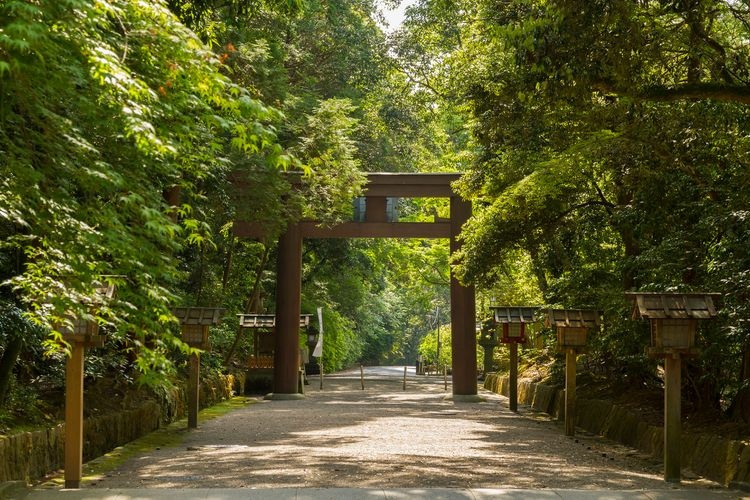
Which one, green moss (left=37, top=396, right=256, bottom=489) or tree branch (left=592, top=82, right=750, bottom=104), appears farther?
green moss (left=37, top=396, right=256, bottom=489)

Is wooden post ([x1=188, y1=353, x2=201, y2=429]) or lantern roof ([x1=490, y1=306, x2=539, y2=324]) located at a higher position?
lantern roof ([x1=490, y1=306, x2=539, y2=324])

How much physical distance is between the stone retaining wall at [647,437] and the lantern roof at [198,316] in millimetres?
6132

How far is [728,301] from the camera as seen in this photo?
9.91m

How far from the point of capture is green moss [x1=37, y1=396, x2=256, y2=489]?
9.53m

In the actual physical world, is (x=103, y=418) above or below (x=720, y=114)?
below

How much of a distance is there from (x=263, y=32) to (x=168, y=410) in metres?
9.40

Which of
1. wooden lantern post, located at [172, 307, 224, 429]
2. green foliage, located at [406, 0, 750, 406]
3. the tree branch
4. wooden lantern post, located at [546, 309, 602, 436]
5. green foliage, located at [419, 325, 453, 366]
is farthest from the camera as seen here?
green foliage, located at [419, 325, 453, 366]

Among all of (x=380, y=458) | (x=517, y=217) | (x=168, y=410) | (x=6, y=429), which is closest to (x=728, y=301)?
(x=380, y=458)

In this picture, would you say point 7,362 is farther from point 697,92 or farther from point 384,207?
point 384,207

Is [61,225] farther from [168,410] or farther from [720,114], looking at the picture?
[168,410]

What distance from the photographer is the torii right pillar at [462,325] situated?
2302 cm

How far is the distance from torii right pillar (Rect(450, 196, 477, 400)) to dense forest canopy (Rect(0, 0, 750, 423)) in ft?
5.59

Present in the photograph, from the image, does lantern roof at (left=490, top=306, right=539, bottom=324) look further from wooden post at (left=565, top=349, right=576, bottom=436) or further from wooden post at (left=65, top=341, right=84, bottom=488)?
wooden post at (left=65, top=341, right=84, bottom=488)

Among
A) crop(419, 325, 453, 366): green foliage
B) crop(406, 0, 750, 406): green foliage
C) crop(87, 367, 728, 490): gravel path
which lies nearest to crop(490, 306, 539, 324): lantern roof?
crop(406, 0, 750, 406): green foliage
